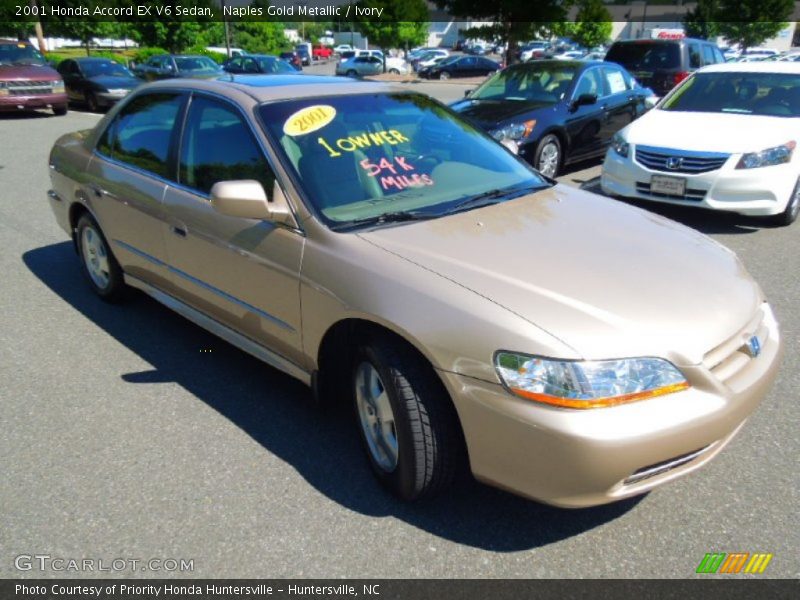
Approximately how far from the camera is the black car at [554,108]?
26.1 feet

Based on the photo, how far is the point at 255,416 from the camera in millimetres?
3311

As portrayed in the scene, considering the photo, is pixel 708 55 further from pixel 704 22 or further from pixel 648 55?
pixel 704 22

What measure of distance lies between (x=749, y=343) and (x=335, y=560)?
1754mm

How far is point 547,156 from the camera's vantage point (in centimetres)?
827

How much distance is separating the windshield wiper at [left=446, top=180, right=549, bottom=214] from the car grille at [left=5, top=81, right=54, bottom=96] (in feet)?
51.7

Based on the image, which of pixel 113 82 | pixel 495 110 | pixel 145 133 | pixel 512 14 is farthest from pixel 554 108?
pixel 113 82

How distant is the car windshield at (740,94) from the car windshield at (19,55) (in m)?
15.3

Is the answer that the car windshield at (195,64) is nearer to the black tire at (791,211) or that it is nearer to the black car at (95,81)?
the black car at (95,81)

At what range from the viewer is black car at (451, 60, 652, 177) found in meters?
7.96

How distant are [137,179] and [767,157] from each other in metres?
5.38

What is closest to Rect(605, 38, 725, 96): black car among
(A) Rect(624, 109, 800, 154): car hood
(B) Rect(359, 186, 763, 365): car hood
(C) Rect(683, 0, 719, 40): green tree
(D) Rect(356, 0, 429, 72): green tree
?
(A) Rect(624, 109, 800, 154): car hood

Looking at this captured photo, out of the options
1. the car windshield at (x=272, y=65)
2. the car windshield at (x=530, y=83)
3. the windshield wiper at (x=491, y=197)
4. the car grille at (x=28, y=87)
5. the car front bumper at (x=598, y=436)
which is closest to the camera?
the car front bumper at (x=598, y=436)

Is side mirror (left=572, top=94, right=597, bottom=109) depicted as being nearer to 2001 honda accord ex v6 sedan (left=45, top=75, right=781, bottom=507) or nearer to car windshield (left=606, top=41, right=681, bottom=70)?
2001 honda accord ex v6 sedan (left=45, top=75, right=781, bottom=507)

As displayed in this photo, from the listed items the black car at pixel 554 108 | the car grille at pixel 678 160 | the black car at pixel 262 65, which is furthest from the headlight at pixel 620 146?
the black car at pixel 262 65
